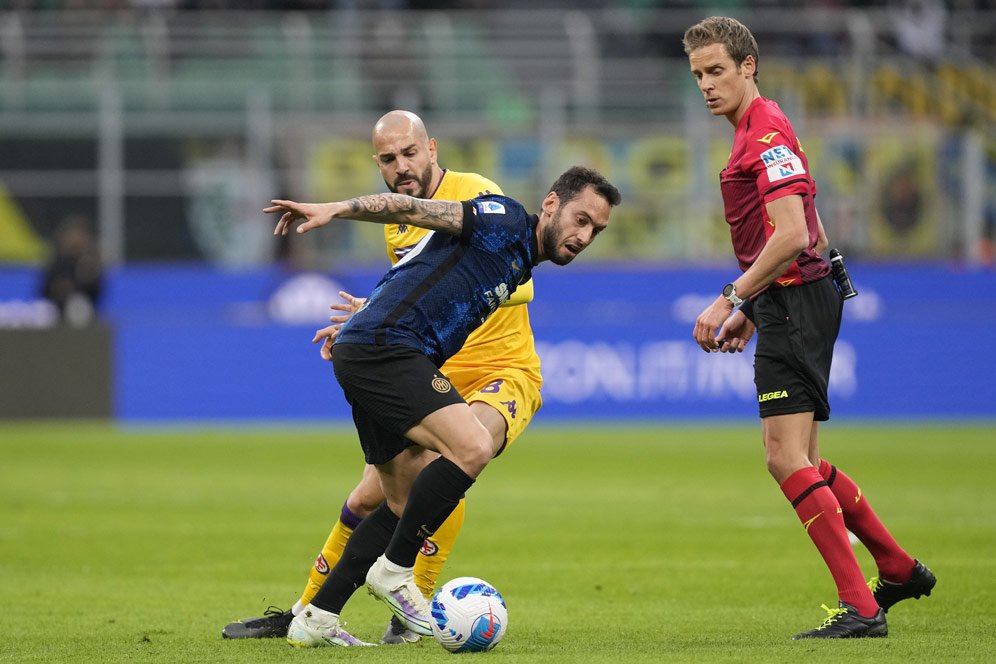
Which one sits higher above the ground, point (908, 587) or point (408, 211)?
point (408, 211)

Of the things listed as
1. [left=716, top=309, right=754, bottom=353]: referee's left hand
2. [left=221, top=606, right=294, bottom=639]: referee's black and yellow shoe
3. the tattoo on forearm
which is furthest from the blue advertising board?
the tattoo on forearm

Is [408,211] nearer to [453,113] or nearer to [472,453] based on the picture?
[472,453]

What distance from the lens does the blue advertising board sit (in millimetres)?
19672

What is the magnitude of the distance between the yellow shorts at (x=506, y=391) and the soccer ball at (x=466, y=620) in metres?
0.66

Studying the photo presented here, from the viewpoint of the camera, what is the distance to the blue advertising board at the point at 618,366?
64.5 ft

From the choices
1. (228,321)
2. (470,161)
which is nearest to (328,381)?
(228,321)

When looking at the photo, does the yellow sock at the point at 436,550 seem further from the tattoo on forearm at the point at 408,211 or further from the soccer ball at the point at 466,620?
the tattoo on forearm at the point at 408,211

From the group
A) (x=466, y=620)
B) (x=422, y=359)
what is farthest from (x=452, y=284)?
(x=466, y=620)

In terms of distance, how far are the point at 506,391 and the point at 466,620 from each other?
1066 millimetres

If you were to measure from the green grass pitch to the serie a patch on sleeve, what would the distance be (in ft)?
6.18

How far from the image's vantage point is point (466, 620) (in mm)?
6094

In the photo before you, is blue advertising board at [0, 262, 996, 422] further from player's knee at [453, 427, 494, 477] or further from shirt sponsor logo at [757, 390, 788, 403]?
player's knee at [453, 427, 494, 477]

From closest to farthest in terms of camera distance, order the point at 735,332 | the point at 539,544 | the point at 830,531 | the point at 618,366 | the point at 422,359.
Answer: the point at 422,359, the point at 830,531, the point at 735,332, the point at 539,544, the point at 618,366

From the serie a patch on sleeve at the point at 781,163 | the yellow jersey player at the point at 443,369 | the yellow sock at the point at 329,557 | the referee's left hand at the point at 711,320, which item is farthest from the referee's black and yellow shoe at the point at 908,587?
the yellow sock at the point at 329,557
